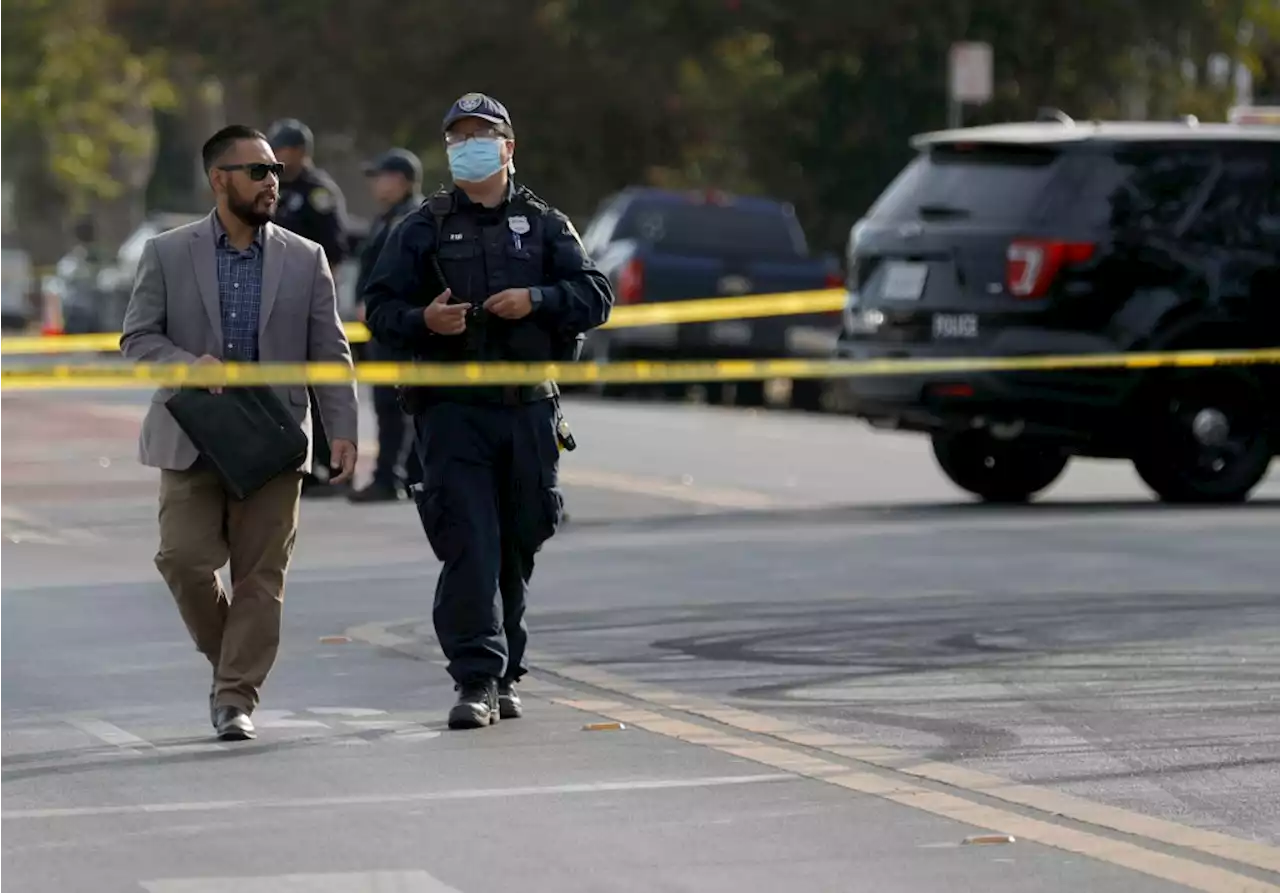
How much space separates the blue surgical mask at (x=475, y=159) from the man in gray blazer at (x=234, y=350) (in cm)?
46

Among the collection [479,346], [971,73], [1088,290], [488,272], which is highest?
[971,73]

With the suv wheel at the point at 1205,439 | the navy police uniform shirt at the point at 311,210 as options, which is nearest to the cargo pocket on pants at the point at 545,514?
the suv wheel at the point at 1205,439

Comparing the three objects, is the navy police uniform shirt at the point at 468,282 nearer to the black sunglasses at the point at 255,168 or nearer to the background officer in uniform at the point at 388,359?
the black sunglasses at the point at 255,168

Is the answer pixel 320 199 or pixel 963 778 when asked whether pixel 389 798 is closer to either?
pixel 963 778

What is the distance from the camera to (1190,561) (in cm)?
1469

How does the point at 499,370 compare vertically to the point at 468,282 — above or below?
below

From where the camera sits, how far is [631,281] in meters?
29.4

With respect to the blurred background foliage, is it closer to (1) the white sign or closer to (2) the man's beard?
(1) the white sign

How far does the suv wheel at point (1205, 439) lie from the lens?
1727 cm

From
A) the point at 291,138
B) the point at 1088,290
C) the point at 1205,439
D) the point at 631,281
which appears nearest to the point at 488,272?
the point at 1088,290

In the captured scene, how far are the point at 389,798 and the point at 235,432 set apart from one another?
4.67ft

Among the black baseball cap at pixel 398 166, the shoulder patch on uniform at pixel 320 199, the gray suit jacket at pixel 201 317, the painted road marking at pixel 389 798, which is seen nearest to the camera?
the painted road marking at pixel 389 798

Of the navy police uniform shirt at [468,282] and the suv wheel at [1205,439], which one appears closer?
the navy police uniform shirt at [468,282]

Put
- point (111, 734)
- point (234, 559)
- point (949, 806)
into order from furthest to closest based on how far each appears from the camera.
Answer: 1. point (234, 559)
2. point (111, 734)
3. point (949, 806)
